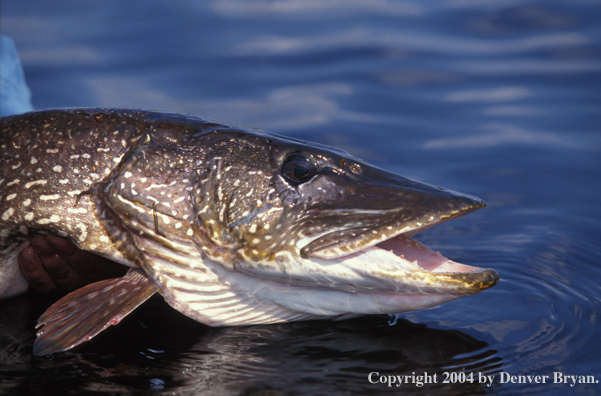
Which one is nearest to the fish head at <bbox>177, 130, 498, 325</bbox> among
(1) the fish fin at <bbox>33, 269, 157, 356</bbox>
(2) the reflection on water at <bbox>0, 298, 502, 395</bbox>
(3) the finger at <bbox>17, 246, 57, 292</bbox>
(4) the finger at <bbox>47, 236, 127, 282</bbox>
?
(2) the reflection on water at <bbox>0, 298, 502, 395</bbox>

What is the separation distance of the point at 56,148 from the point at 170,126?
0.56m

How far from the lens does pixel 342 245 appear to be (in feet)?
9.16

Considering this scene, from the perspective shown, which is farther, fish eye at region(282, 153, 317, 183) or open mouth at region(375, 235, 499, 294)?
fish eye at region(282, 153, 317, 183)

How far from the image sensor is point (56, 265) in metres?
3.55

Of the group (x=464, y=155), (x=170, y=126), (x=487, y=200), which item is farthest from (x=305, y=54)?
(x=170, y=126)

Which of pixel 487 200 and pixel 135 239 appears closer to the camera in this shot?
pixel 135 239

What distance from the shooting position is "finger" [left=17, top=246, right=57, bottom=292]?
3.51 meters

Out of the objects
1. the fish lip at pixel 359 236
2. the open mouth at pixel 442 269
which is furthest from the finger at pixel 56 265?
the open mouth at pixel 442 269

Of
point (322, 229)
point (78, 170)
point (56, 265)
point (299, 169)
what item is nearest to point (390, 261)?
point (322, 229)

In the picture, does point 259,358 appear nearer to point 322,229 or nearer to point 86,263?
point 322,229

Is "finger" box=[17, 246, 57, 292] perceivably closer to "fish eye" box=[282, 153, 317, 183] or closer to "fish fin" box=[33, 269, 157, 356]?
"fish fin" box=[33, 269, 157, 356]

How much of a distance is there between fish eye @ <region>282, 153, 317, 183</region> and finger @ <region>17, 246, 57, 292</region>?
58.0 inches

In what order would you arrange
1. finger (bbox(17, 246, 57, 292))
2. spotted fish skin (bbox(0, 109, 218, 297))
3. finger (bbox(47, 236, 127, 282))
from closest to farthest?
spotted fish skin (bbox(0, 109, 218, 297)), finger (bbox(47, 236, 127, 282)), finger (bbox(17, 246, 57, 292))

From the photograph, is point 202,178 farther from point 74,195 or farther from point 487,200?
point 487,200
